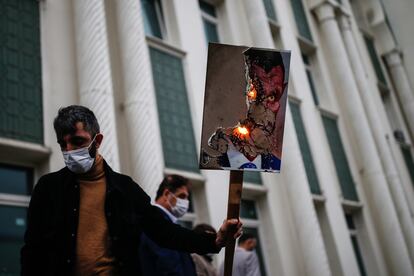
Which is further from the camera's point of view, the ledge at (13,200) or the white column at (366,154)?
the white column at (366,154)

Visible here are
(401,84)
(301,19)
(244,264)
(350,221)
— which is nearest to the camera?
(244,264)

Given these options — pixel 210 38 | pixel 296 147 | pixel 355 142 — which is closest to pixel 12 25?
pixel 210 38

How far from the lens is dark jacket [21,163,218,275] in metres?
1.98

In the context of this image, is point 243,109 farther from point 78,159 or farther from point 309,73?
point 309,73

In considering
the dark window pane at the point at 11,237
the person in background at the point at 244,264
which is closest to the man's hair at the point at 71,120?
the dark window pane at the point at 11,237

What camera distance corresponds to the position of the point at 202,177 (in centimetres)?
673

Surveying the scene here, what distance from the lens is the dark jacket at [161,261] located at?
2966 mm

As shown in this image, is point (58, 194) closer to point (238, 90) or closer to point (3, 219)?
point (238, 90)

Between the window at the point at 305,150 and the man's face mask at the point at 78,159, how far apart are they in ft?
24.8

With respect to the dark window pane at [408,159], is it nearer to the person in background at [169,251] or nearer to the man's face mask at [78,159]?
the person in background at [169,251]

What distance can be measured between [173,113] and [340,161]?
18.2 feet

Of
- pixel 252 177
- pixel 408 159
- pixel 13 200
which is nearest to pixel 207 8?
pixel 252 177

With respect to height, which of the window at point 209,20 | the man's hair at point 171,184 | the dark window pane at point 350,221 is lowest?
the man's hair at point 171,184

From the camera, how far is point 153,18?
789 centimetres
